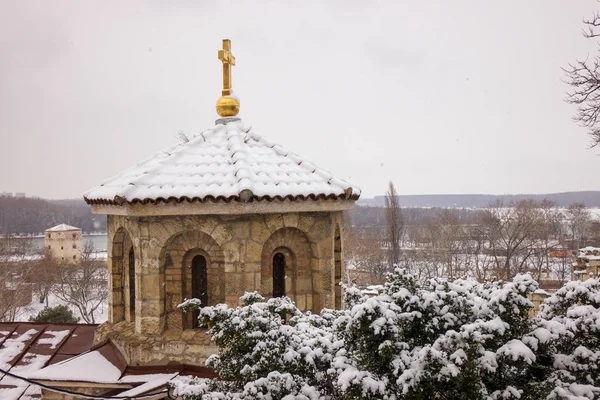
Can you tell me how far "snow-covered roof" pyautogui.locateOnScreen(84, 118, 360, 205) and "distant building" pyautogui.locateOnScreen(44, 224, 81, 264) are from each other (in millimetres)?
33467

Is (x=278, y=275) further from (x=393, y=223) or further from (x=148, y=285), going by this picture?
(x=393, y=223)

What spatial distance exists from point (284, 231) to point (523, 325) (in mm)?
3035

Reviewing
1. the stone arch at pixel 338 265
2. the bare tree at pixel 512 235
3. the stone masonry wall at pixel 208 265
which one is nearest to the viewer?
the stone masonry wall at pixel 208 265

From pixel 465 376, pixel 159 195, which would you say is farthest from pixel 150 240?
pixel 465 376

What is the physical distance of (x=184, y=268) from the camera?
5.50 meters

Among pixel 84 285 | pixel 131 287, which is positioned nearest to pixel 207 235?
pixel 131 287

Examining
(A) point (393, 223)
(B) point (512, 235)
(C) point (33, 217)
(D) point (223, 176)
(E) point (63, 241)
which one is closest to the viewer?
(D) point (223, 176)

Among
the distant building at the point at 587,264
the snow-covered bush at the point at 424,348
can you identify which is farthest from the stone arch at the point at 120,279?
the distant building at the point at 587,264

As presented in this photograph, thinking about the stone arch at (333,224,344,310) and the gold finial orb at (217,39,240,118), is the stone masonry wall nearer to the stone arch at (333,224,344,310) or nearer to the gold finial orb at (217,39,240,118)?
the stone arch at (333,224,344,310)

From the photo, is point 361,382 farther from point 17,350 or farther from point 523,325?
point 17,350

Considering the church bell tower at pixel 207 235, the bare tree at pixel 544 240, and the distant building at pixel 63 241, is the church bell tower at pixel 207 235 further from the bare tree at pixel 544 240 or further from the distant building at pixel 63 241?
the distant building at pixel 63 241

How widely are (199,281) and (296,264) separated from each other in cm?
118

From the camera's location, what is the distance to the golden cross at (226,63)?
6648 millimetres

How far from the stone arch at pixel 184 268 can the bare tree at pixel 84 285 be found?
1771cm
